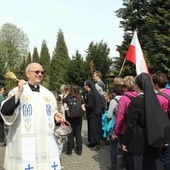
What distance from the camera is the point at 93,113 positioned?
34.8ft

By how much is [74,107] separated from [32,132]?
4.74 meters

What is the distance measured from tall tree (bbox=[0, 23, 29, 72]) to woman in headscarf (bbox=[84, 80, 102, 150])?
55232 mm

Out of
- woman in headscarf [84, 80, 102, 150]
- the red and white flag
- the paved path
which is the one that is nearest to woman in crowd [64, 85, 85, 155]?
the paved path

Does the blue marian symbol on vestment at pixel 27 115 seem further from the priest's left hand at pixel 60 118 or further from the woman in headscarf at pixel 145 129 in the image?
the woman in headscarf at pixel 145 129

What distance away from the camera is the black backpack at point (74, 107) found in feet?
31.8

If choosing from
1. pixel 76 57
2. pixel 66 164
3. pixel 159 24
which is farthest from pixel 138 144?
pixel 76 57

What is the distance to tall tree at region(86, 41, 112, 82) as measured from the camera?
29516mm

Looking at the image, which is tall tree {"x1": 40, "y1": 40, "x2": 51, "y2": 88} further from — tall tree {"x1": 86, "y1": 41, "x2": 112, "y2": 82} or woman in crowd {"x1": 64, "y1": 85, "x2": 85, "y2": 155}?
woman in crowd {"x1": 64, "y1": 85, "x2": 85, "y2": 155}

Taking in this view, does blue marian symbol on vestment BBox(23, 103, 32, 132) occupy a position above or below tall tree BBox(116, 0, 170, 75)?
below

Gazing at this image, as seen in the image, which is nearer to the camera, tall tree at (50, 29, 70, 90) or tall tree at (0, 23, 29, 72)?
tall tree at (0, 23, 29, 72)

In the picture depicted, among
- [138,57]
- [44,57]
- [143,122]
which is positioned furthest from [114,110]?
[44,57]

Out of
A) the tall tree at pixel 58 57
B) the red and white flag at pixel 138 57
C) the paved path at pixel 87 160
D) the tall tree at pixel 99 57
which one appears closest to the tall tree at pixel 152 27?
the tall tree at pixel 99 57

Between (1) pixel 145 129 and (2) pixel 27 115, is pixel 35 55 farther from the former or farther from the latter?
(1) pixel 145 129

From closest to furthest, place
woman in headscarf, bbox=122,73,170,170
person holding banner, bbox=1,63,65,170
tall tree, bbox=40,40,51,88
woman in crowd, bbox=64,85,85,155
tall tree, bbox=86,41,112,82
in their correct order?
woman in headscarf, bbox=122,73,170,170
person holding banner, bbox=1,63,65,170
woman in crowd, bbox=64,85,85,155
tall tree, bbox=86,41,112,82
tall tree, bbox=40,40,51,88
